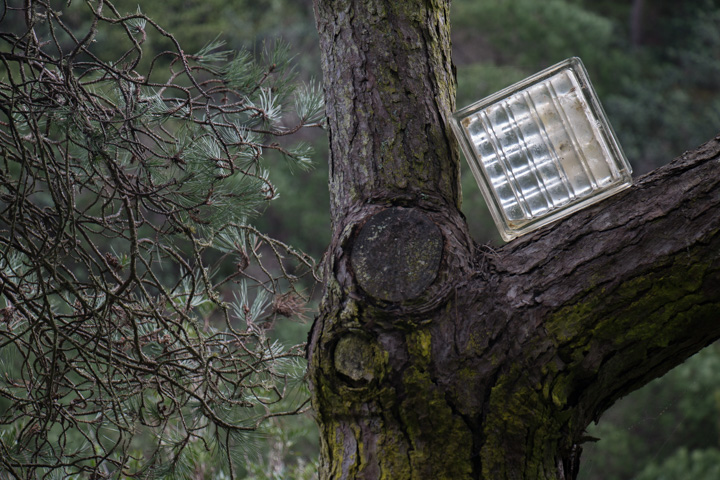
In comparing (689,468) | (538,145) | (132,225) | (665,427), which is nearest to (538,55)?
(665,427)

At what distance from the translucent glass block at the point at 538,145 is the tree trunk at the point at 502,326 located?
1.5 inches

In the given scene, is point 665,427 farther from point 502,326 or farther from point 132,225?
point 132,225

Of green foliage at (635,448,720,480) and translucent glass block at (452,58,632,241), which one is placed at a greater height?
translucent glass block at (452,58,632,241)

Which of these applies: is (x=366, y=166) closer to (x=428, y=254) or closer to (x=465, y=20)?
(x=428, y=254)

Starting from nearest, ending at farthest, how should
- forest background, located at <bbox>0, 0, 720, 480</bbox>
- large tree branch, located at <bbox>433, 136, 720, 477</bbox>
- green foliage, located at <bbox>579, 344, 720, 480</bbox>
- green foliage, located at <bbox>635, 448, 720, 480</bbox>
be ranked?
1. large tree branch, located at <bbox>433, 136, 720, 477</bbox>
2. green foliage, located at <bbox>635, 448, 720, 480</bbox>
3. green foliage, located at <bbox>579, 344, 720, 480</bbox>
4. forest background, located at <bbox>0, 0, 720, 480</bbox>

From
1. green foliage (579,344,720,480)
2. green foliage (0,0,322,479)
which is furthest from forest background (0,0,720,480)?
green foliage (0,0,322,479)

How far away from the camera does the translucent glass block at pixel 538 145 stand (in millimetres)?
721

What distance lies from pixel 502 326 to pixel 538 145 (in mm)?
226

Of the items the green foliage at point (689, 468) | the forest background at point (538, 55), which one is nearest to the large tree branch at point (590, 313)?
the green foliage at point (689, 468)

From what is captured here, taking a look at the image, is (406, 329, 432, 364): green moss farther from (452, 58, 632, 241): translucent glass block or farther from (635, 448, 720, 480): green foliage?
(635, 448, 720, 480): green foliage

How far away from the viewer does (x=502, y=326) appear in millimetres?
667

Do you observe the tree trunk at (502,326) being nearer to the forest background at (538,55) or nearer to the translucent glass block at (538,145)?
the translucent glass block at (538,145)

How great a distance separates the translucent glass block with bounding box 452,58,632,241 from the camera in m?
0.72

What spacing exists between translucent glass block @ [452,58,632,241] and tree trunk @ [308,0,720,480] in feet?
0.12
